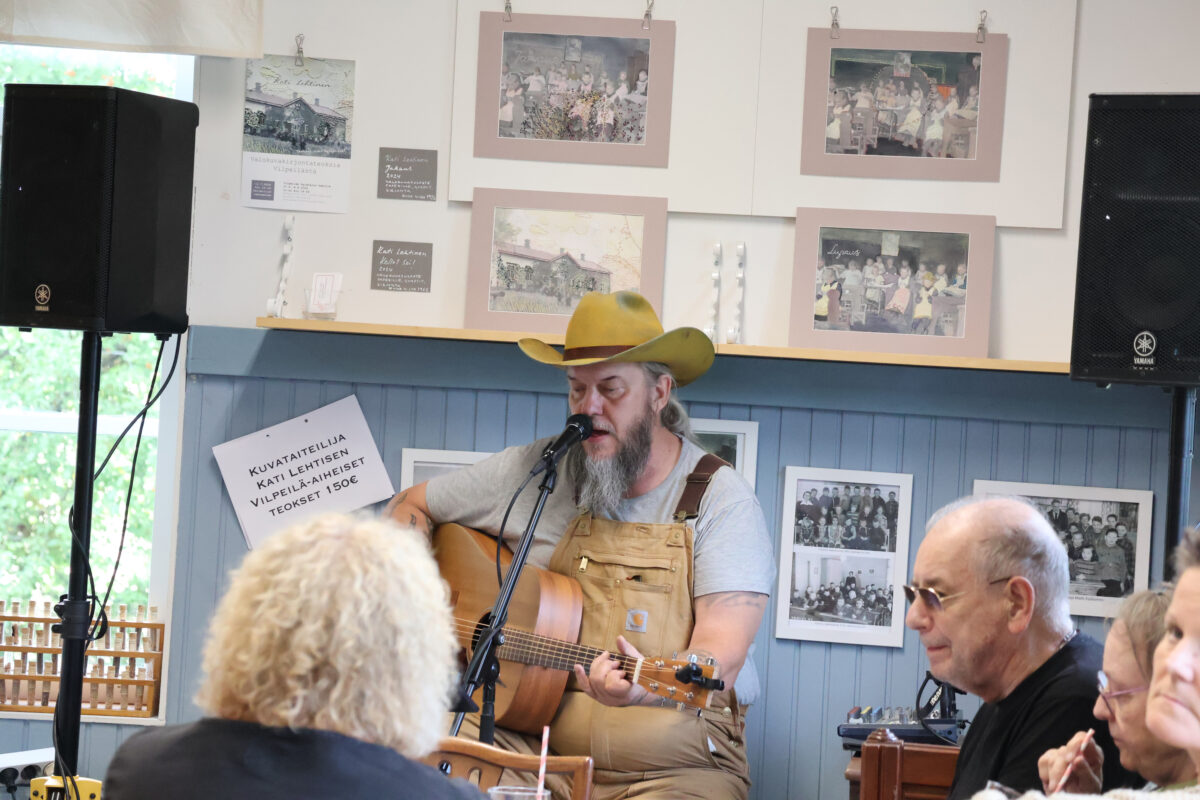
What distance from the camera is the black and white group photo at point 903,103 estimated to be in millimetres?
3318

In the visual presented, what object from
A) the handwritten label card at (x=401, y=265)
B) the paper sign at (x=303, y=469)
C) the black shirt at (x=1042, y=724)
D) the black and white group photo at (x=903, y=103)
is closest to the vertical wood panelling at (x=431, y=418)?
the paper sign at (x=303, y=469)

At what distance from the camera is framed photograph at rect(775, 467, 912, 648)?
335 centimetres

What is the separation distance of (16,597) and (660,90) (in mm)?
2440

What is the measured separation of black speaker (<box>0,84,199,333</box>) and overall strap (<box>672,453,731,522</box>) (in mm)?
1436

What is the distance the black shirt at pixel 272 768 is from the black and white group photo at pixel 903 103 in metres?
2.52

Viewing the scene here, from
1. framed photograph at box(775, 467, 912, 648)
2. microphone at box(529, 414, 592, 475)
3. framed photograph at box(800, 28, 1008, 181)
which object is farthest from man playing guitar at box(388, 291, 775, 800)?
framed photograph at box(800, 28, 1008, 181)

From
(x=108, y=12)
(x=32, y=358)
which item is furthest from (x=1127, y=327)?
(x=32, y=358)

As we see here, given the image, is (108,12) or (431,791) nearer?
(431,791)

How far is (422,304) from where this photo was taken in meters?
3.45

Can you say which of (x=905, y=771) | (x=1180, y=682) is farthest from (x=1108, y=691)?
(x=905, y=771)

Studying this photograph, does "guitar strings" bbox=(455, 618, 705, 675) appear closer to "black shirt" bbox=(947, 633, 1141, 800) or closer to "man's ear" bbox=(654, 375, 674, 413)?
"man's ear" bbox=(654, 375, 674, 413)

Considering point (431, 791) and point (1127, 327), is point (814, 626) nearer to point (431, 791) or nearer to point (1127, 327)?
point (1127, 327)

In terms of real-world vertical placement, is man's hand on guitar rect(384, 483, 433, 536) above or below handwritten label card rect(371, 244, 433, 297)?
→ below

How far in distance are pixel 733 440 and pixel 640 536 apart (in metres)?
0.54
